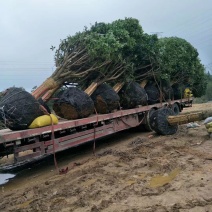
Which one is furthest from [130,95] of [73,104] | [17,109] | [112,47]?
[17,109]

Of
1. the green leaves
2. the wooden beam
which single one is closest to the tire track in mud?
the wooden beam

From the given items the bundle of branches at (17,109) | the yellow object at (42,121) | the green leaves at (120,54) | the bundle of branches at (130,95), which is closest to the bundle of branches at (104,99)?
the green leaves at (120,54)

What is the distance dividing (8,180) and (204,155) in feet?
15.0

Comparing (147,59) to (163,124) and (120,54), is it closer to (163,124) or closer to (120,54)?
(120,54)

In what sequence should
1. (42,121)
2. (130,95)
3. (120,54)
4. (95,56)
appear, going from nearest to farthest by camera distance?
(42,121) < (95,56) < (120,54) < (130,95)

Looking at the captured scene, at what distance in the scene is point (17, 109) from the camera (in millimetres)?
5949

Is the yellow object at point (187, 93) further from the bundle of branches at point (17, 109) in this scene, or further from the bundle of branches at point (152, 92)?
the bundle of branches at point (17, 109)

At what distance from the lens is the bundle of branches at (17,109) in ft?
19.5

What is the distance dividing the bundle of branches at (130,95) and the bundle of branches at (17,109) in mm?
4381

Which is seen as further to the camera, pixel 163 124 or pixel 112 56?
pixel 163 124

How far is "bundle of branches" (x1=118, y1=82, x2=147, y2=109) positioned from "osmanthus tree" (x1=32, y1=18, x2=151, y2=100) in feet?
1.28

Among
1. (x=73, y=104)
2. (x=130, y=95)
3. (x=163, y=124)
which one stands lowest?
(x=163, y=124)

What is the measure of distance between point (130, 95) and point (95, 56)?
2.25 m

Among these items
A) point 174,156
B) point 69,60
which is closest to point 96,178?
point 174,156
